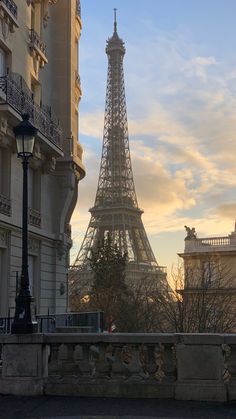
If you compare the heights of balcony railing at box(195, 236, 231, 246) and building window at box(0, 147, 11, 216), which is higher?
balcony railing at box(195, 236, 231, 246)

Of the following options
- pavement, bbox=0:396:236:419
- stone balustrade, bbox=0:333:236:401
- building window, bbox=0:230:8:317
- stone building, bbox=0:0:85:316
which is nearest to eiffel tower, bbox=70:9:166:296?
stone building, bbox=0:0:85:316

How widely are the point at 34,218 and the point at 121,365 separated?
619 inches

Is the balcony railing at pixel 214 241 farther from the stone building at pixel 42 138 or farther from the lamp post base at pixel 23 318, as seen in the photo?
the lamp post base at pixel 23 318

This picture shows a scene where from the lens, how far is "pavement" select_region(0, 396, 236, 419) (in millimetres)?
8547

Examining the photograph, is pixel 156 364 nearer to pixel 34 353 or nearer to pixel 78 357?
pixel 78 357

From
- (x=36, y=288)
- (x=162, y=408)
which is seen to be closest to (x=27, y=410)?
(x=162, y=408)

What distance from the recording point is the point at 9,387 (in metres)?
10.3

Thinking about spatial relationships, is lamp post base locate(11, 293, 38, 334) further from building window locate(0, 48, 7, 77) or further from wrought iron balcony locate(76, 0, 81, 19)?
wrought iron balcony locate(76, 0, 81, 19)

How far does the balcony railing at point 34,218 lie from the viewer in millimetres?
24872

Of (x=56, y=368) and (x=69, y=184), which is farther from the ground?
(x=69, y=184)

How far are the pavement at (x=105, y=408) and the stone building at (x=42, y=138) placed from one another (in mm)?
12131

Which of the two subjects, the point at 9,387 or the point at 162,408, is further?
the point at 9,387

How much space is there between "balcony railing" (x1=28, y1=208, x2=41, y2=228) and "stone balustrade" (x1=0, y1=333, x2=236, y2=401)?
14.4 m

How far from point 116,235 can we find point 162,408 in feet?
256
